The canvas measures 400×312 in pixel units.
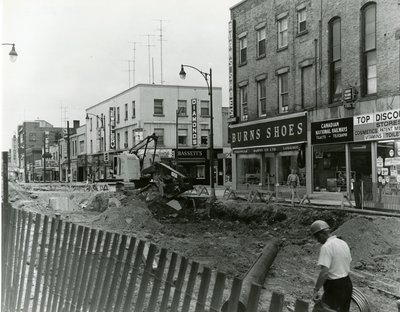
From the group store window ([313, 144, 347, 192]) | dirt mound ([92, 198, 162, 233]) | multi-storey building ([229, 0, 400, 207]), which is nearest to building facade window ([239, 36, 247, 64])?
multi-storey building ([229, 0, 400, 207])

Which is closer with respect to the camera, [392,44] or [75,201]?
[392,44]

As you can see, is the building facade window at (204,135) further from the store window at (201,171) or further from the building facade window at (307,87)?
the building facade window at (307,87)

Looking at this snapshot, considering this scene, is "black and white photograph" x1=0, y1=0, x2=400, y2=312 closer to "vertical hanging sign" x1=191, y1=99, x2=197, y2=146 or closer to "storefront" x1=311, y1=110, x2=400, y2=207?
"storefront" x1=311, y1=110, x2=400, y2=207

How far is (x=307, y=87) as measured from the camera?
61.9 feet

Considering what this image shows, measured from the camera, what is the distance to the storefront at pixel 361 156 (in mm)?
14688

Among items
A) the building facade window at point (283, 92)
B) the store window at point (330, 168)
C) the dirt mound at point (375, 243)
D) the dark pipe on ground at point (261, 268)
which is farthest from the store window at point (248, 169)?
the dark pipe on ground at point (261, 268)

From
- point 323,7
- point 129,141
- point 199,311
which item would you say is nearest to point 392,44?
point 323,7

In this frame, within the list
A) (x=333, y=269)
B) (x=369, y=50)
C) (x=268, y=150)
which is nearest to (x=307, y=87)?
(x=369, y=50)

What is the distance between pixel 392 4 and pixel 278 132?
23.1 ft

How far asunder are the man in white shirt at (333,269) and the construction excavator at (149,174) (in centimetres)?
1413

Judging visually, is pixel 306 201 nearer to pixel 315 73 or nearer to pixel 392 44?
pixel 315 73

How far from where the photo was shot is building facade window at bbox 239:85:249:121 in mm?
23469

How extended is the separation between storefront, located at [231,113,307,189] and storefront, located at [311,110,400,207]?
0.90 metres

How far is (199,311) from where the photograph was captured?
8.98 ft
